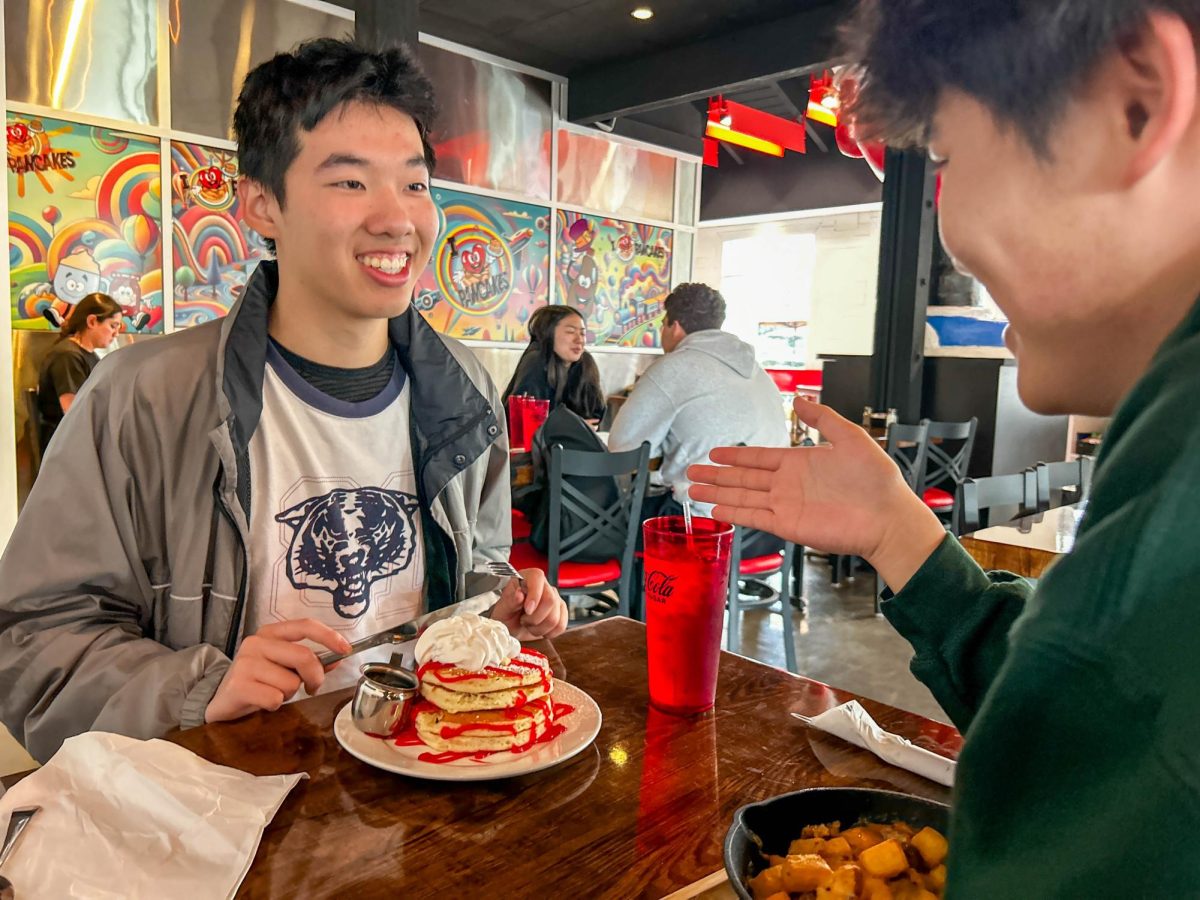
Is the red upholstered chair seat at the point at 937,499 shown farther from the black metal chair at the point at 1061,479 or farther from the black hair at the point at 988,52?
the black hair at the point at 988,52

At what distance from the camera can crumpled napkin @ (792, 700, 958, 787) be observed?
0.89m

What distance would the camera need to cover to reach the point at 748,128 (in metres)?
7.52

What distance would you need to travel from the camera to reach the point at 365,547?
1513 mm

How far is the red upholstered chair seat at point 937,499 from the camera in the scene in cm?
497

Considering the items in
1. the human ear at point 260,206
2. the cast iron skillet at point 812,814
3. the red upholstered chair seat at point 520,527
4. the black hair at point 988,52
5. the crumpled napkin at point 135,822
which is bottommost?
the red upholstered chair seat at point 520,527

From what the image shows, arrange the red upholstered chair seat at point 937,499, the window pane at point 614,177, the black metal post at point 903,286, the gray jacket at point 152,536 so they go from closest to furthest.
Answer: the gray jacket at point 152,536
the red upholstered chair seat at point 937,499
the black metal post at point 903,286
the window pane at point 614,177

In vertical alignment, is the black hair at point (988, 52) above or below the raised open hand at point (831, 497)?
above

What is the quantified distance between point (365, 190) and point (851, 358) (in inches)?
227

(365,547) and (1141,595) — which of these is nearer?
(1141,595)

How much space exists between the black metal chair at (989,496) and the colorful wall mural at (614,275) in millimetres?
4867

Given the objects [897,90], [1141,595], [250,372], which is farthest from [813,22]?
[1141,595]

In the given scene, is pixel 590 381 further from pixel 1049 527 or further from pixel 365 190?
pixel 365 190

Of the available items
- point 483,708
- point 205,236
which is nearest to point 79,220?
point 205,236

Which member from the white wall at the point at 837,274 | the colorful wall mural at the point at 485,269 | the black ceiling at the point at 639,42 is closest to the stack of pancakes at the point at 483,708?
the black ceiling at the point at 639,42
